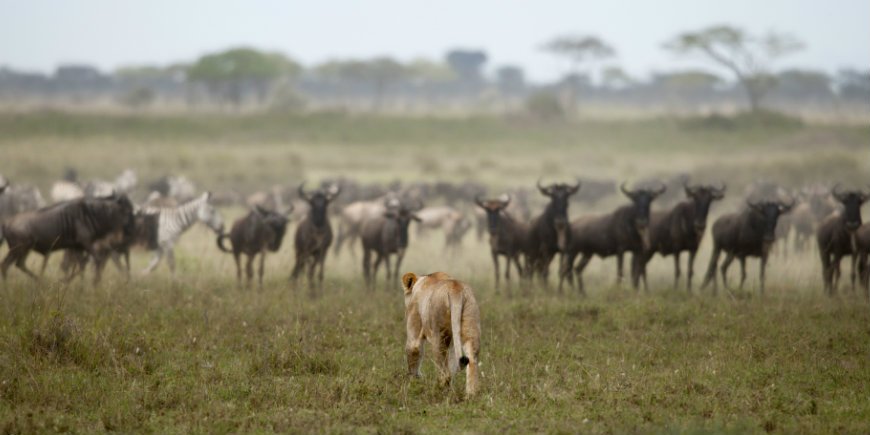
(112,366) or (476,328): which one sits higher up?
(476,328)

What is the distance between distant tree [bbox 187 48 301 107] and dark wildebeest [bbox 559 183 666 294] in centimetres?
6265

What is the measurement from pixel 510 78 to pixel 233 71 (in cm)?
4391

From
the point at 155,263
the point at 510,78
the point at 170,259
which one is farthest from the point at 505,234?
the point at 510,78

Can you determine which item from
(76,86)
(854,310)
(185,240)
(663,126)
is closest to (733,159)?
(663,126)

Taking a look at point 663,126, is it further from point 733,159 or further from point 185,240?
point 185,240

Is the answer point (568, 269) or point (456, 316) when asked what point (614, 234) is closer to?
point (568, 269)

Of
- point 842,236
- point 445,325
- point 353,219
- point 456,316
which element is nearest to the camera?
point 456,316

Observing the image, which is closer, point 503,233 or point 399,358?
point 399,358

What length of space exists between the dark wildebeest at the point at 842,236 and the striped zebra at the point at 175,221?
33.5 feet

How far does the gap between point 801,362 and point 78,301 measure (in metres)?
7.93

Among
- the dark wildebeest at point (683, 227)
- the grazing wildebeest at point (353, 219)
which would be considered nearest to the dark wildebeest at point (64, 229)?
the grazing wildebeest at point (353, 219)

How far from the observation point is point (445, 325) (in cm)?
751

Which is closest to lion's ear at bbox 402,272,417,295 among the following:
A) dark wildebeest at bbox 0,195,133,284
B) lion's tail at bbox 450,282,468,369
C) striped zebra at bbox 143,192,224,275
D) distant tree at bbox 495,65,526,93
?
lion's tail at bbox 450,282,468,369

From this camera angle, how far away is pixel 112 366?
28.4 ft
